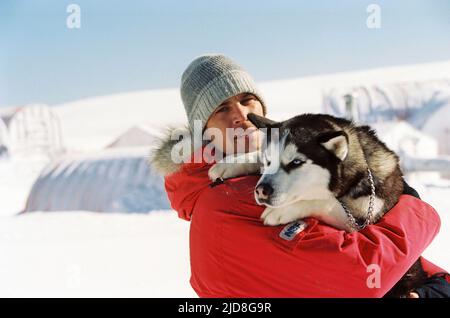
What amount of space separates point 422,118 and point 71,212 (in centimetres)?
893

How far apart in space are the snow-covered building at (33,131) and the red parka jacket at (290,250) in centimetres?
1350

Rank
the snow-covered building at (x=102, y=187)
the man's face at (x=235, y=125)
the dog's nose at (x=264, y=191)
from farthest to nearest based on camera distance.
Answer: the snow-covered building at (x=102, y=187) → the man's face at (x=235, y=125) → the dog's nose at (x=264, y=191)

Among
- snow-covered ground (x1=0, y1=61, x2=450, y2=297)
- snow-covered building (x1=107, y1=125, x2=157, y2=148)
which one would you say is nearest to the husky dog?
snow-covered ground (x1=0, y1=61, x2=450, y2=297)

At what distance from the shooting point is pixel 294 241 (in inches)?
68.6

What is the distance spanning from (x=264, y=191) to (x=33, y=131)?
1417 cm

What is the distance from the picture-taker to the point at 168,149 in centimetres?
230

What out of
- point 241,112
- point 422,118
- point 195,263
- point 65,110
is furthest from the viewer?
point 65,110

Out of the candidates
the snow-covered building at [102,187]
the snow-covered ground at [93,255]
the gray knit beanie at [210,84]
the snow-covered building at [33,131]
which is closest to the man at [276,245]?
the gray knit beanie at [210,84]

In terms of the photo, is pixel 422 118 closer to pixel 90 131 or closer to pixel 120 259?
pixel 120 259

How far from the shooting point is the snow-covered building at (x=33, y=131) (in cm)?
1431

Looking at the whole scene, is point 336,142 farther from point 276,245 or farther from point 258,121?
point 276,245

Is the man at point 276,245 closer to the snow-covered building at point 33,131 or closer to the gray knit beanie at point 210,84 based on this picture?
the gray knit beanie at point 210,84

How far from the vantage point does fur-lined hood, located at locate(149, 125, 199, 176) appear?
7.34 feet

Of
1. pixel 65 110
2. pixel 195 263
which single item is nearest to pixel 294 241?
pixel 195 263
